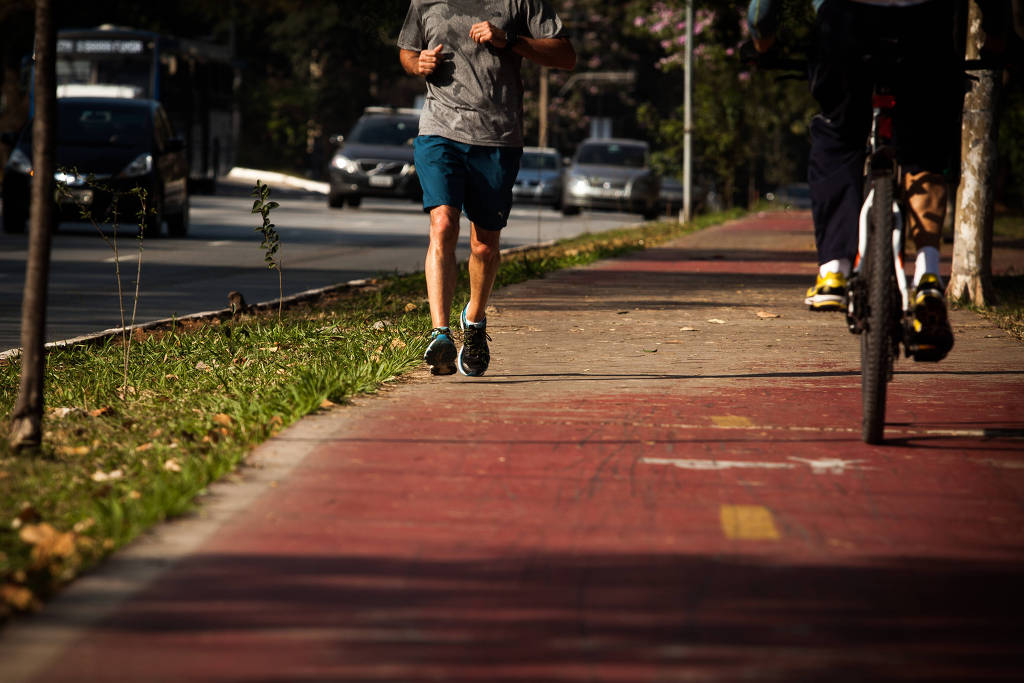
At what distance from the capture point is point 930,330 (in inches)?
209

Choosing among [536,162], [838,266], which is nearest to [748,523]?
[838,266]

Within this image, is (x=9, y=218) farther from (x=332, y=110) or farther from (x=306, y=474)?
(x=332, y=110)

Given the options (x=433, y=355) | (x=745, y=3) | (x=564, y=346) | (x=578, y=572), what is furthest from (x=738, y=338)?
(x=745, y=3)

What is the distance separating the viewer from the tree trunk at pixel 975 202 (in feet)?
35.2

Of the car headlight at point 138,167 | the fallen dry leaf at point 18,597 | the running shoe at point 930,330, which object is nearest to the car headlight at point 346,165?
the car headlight at point 138,167

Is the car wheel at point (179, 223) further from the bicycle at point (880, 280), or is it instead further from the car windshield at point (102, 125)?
the bicycle at point (880, 280)

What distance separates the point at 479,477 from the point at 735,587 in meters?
1.32

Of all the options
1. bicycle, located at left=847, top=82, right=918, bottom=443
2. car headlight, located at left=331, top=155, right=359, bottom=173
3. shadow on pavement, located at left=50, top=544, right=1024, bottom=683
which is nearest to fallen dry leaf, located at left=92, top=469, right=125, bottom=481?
shadow on pavement, located at left=50, top=544, right=1024, bottom=683

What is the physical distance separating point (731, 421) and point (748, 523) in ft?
5.46

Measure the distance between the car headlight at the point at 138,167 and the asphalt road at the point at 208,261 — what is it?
0.75 m

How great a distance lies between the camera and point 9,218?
2047 cm

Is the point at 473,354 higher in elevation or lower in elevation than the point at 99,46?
lower

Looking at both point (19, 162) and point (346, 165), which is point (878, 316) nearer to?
point (19, 162)

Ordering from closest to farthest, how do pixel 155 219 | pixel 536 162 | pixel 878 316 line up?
pixel 878 316
pixel 155 219
pixel 536 162
